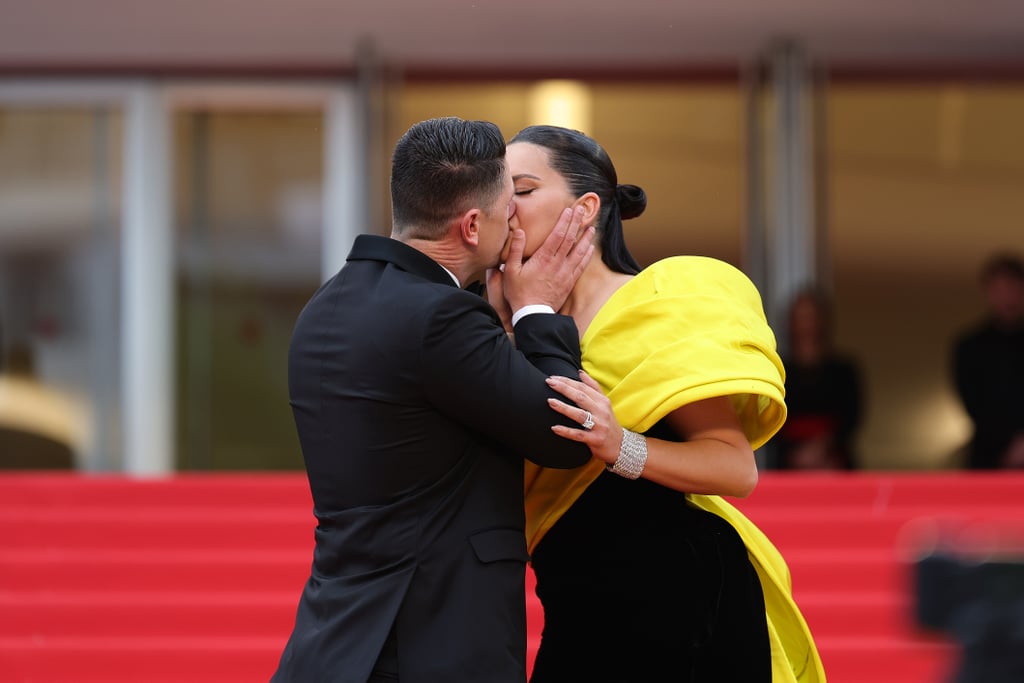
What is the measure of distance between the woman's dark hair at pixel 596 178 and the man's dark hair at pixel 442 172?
0.79 ft

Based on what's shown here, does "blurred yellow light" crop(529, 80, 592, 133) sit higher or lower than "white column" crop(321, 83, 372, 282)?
higher

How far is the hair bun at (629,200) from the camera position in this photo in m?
2.46

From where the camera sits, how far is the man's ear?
2137mm

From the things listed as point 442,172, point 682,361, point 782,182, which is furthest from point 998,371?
point 442,172

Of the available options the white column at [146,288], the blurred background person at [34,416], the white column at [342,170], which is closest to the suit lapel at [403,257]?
the white column at [342,170]

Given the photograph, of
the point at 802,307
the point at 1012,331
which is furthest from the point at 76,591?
the point at 1012,331

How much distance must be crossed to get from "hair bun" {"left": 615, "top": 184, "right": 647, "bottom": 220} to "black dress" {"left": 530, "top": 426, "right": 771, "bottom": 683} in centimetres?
41

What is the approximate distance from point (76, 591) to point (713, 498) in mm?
3308

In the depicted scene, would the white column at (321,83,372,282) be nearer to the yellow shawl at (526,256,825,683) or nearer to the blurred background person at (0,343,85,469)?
the blurred background person at (0,343,85,469)

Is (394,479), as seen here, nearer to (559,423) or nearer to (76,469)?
(559,423)

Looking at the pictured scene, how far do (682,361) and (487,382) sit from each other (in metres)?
0.36

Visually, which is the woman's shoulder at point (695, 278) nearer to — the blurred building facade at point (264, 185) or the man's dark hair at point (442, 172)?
the man's dark hair at point (442, 172)

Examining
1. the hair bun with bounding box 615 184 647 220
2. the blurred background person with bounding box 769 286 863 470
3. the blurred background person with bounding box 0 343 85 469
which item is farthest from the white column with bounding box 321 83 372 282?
the hair bun with bounding box 615 184 647 220

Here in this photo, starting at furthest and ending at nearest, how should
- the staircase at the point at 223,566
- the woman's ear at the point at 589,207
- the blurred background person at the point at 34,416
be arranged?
the blurred background person at the point at 34,416, the staircase at the point at 223,566, the woman's ear at the point at 589,207
